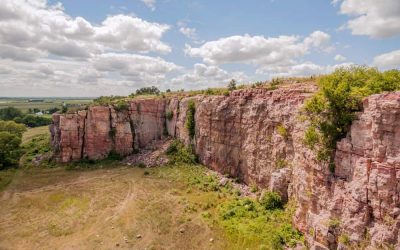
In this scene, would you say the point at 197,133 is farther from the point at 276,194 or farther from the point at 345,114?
the point at 345,114

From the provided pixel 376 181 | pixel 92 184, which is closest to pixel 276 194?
pixel 376 181

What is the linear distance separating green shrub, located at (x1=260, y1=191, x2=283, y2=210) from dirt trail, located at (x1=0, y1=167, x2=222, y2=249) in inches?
214

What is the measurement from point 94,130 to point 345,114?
36.8m

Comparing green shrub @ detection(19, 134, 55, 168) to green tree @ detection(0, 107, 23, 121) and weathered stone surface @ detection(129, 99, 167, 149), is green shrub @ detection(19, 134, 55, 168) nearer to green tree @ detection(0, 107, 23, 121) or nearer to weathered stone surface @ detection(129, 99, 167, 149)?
weathered stone surface @ detection(129, 99, 167, 149)

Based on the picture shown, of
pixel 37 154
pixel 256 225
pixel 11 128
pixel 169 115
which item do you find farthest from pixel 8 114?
pixel 256 225

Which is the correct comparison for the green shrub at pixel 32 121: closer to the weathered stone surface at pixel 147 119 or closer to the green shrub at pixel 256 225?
the weathered stone surface at pixel 147 119

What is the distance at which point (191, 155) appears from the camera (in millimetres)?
40375

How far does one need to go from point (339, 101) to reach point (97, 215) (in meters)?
22.4

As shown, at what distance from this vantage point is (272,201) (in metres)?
24.9

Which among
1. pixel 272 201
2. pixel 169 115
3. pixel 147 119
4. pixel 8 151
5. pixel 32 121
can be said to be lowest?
pixel 272 201

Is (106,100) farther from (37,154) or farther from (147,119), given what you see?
(37,154)

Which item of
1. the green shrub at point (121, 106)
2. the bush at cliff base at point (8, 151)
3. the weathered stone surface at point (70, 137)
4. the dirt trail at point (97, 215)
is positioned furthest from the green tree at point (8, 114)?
the dirt trail at point (97, 215)

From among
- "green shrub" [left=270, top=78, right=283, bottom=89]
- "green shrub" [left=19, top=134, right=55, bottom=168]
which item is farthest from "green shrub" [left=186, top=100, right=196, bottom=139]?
"green shrub" [left=19, top=134, right=55, bottom=168]

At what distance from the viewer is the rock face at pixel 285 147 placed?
585 inches
